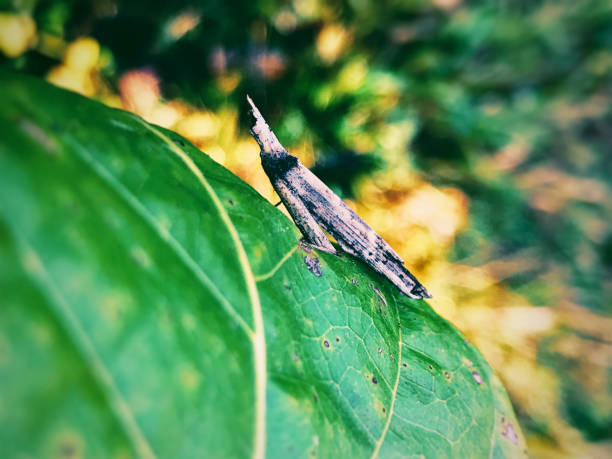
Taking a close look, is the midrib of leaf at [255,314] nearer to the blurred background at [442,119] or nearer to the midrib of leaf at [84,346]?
the midrib of leaf at [84,346]

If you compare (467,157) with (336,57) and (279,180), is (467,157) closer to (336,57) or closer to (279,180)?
(336,57)

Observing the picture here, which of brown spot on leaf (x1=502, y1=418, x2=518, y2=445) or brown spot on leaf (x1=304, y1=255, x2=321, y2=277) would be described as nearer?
brown spot on leaf (x1=304, y1=255, x2=321, y2=277)

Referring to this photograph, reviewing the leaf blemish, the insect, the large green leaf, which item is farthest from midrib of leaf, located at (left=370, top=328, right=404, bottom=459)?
the leaf blemish

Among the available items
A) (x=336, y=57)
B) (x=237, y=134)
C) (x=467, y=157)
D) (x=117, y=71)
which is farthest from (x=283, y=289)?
(x=467, y=157)

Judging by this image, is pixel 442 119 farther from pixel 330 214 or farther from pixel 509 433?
pixel 509 433

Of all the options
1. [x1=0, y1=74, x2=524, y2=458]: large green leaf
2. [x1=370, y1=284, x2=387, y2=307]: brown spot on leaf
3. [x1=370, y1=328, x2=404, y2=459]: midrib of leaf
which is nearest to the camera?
[x1=0, y1=74, x2=524, y2=458]: large green leaf

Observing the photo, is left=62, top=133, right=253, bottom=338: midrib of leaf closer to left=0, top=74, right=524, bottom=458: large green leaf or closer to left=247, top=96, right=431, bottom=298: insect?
left=0, top=74, right=524, bottom=458: large green leaf

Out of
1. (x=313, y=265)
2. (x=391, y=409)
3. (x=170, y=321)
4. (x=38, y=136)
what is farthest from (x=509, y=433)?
(x=38, y=136)

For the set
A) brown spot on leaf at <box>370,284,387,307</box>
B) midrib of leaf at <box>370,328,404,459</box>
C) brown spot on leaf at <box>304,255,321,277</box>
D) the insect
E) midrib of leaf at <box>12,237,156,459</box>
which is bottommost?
midrib of leaf at <box>12,237,156,459</box>
